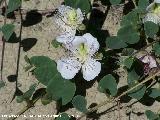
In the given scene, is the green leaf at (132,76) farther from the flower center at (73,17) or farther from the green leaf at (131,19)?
the flower center at (73,17)

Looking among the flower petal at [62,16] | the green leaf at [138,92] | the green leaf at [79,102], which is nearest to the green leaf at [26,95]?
the green leaf at [79,102]

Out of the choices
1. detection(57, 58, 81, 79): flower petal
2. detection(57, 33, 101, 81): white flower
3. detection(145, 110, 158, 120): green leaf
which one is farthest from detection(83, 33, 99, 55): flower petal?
detection(145, 110, 158, 120): green leaf

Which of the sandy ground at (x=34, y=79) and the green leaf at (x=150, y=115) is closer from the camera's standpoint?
the green leaf at (x=150, y=115)

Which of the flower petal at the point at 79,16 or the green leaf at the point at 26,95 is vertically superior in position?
the flower petal at the point at 79,16

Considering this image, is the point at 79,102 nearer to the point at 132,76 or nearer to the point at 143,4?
the point at 132,76

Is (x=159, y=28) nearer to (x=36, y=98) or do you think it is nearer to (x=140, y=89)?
(x=140, y=89)

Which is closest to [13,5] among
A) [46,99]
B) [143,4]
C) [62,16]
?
[62,16]

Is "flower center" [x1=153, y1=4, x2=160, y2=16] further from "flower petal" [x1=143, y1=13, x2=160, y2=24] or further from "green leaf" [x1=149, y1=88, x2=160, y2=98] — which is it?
"green leaf" [x1=149, y1=88, x2=160, y2=98]
